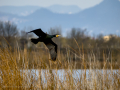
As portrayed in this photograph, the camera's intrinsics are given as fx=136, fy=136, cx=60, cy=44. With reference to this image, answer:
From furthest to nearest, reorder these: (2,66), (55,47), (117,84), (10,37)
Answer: (10,37) → (117,84) → (2,66) → (55,47)

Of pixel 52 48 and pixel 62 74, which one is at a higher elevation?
pixel 52 48

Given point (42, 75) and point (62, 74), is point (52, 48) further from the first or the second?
point (62, 74)

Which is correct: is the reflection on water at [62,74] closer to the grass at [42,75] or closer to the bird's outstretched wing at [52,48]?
the grass at [42,75]

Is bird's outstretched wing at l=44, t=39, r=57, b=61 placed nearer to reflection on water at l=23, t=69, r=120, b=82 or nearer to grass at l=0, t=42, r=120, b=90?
grass at l=0, t=42, r=120, b=90

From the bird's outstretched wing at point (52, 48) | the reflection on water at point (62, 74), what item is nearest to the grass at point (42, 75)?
the reflection on water at point (62, 74)

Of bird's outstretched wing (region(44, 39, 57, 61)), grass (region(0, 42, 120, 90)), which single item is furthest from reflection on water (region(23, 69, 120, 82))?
bird's outstretched wing (region(44, 39, 57, 61))

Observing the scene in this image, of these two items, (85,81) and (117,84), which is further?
(117,84)

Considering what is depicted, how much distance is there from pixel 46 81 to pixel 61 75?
1.15 ft

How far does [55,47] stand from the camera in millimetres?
1485

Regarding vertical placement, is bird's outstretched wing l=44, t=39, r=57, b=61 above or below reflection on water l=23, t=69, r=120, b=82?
above

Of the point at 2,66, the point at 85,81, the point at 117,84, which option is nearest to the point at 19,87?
the point at 2,66

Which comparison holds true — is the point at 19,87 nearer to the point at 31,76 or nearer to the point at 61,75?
the point at 31,76

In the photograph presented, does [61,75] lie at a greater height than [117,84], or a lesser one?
greater

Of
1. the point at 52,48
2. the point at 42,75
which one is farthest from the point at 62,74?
the point at 52,48
